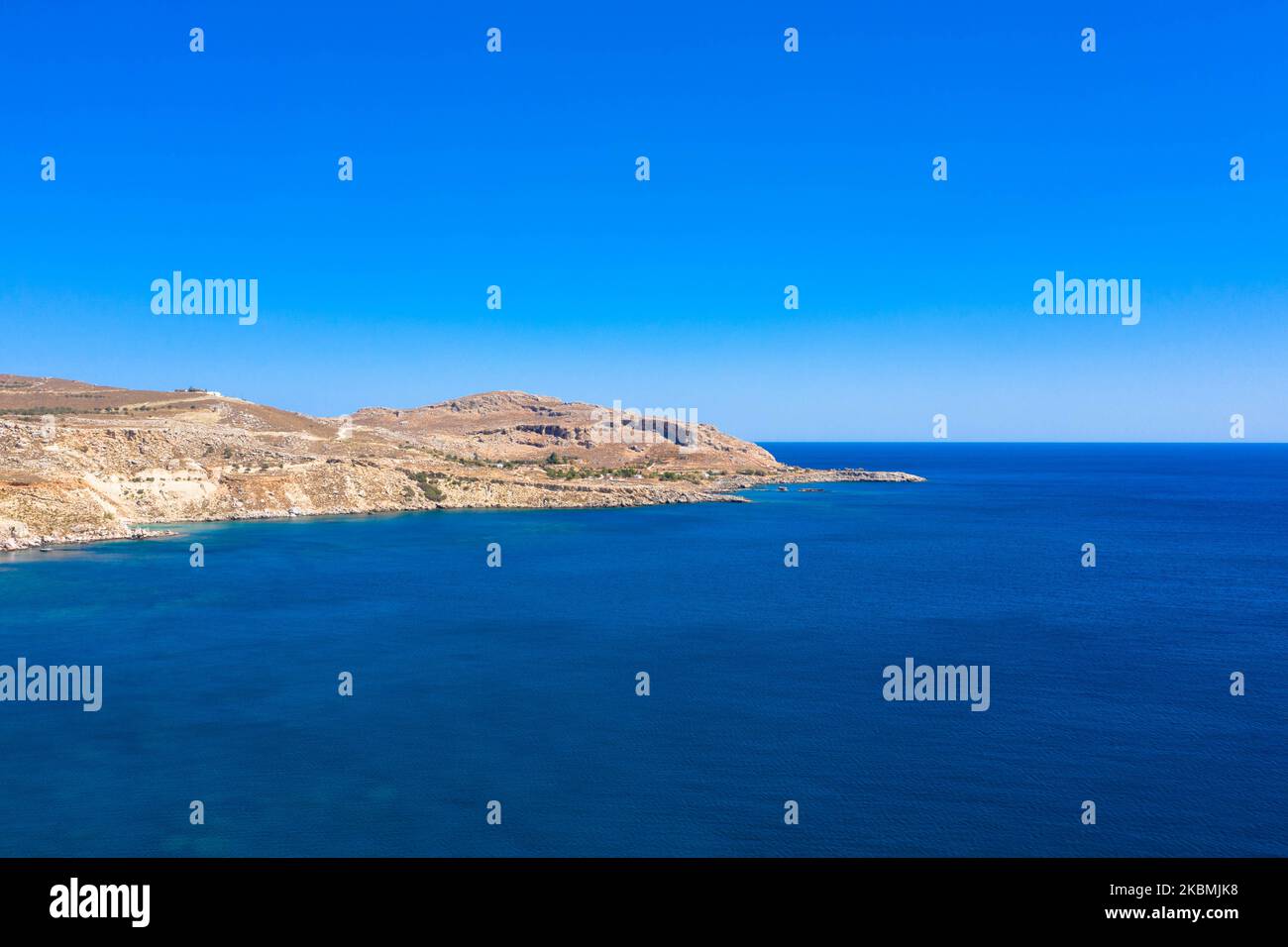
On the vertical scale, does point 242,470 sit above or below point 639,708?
above

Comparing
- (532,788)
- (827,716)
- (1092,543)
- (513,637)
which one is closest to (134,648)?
(513,637)

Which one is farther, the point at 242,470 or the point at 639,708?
the point at 242,470

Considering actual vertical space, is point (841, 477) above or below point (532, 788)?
above

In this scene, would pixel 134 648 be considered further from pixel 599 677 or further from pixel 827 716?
pixel 827 716

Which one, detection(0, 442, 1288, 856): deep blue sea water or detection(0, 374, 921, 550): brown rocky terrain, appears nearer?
detection(0, 442, 1288, 856): deep blue sea water

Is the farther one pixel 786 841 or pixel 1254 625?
pixel 1254 625
